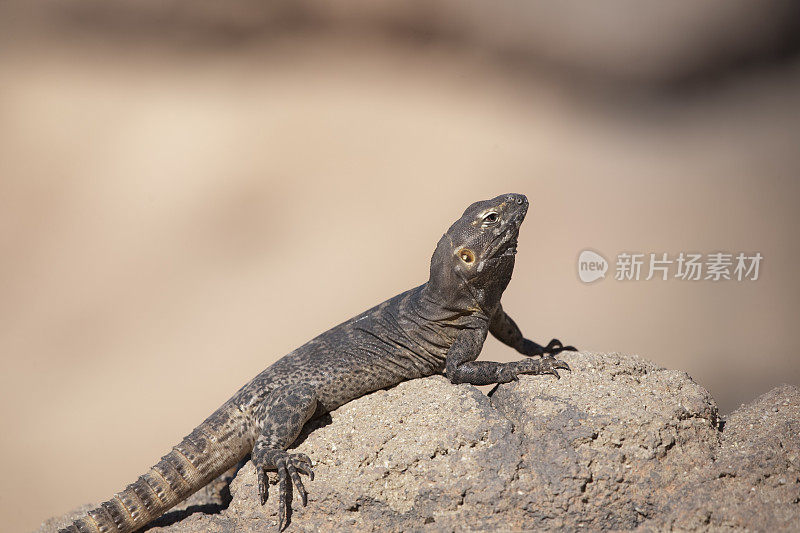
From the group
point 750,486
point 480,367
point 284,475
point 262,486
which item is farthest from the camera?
point 480,367

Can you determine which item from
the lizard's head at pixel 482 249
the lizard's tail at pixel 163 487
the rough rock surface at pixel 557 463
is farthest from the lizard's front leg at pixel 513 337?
the lizard's tail at pixel 163 487

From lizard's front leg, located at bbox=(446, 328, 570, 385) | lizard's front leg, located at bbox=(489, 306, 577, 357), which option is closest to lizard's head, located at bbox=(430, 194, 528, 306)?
lizard's front leg, located at bbox=(446, 328, 570, 385)

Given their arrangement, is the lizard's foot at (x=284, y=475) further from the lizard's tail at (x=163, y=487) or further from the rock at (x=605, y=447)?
the rock at (x=605, y=447)

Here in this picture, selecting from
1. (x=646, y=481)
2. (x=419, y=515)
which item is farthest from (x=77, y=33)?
(x=646, y=481)

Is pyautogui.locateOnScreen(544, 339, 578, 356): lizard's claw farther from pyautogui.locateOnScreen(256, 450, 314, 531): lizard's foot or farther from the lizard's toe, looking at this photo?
the lizard's toe

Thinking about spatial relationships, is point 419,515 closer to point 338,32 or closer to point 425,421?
point 425,421

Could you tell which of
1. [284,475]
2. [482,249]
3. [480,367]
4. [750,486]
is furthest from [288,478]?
[750,486]

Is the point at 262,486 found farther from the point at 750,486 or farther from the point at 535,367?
the point at 750,486
